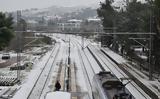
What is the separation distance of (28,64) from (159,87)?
77.1 feet

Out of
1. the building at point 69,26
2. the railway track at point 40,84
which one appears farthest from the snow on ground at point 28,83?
the building at point 69,26

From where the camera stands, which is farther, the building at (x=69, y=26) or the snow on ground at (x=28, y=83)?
the building at (x=69, y=26)

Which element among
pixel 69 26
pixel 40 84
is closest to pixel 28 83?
pixel 40 84

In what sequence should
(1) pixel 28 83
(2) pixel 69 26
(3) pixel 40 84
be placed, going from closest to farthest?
1. (3) pixel 40 84
2. (1) pixel 28 83
3. (2) pixel 69 26

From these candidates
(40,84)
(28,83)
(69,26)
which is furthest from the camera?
(69,26)

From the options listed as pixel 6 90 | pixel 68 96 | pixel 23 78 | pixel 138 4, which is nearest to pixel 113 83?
pixel 68 96

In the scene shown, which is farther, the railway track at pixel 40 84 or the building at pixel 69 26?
the building at pixel 69 26

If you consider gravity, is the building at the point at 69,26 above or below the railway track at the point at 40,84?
above

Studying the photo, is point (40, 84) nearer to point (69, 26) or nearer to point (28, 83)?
point (28, 83)

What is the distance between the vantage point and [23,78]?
3994 centimetres

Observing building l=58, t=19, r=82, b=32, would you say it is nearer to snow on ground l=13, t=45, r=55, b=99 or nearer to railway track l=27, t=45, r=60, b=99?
railway track l=27, t=45, r=60, b=99

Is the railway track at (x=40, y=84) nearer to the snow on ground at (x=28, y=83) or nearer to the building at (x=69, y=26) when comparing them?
the snow on ground at (x=28, y=83)

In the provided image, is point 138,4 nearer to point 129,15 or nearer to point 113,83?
point 129,15

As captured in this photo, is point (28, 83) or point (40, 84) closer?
point (40, 84)
